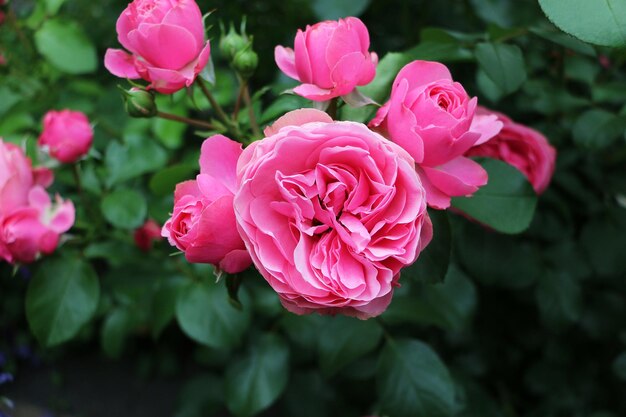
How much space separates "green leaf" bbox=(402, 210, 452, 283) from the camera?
0.69 meters

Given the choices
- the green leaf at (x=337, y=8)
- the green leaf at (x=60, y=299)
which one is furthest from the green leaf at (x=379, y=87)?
the green leaf at (x=60, y=299)

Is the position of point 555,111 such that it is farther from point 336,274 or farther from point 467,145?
point 336,274

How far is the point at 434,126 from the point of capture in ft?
1.85

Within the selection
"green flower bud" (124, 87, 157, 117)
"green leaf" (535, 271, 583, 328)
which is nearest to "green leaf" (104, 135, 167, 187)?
"green flower bud" (124, 87, 157, 117)

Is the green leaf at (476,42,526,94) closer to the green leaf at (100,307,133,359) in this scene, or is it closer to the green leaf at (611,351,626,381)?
the green leaf at (611,351,626,381)

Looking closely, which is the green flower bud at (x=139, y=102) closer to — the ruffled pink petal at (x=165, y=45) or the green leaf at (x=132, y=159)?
the ruffled pink petal at (x=165, y=45)

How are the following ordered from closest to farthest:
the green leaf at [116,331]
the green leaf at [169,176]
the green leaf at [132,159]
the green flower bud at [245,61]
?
the green flower bud at [245,61], the green leaf at [169,176], the green leaf at [132,159], the green leaf at [116,331]

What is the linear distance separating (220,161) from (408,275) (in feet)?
0.84

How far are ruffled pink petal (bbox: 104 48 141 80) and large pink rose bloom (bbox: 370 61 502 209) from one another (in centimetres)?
28

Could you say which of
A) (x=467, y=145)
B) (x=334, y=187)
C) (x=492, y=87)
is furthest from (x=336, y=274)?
(x=492, y=87)

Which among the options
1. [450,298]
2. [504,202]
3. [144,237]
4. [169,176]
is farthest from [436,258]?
[144,237]

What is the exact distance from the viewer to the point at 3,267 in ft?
6.72

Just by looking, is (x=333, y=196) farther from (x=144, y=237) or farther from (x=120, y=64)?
(x=144, y=237)

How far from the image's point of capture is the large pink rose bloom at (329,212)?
513mm
